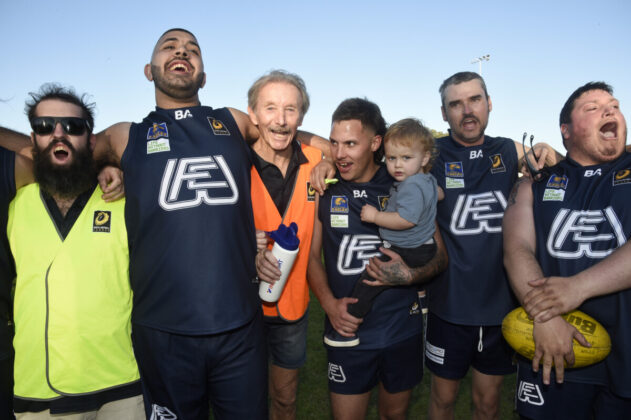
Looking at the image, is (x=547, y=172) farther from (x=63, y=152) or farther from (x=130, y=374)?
(x=63, y=152)

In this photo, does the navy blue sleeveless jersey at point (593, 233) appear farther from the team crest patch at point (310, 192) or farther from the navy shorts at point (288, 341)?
the navy shorts at point (288, 341)

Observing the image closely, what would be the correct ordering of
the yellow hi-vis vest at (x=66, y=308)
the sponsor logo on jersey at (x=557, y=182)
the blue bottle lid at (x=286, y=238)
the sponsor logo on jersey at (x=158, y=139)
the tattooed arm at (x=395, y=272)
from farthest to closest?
the tattooed arm at (x=395, y=272)
the sponsor logo on jersey at (x=557, y=182)
the blue bottle lid at (x=286, y=238)
the sponsor logo on jersey at (x=158, y=139)
the yellow hi-vis vest at (x=66, y=308)

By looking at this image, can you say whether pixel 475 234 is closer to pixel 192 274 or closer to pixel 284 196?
pixel 284 196

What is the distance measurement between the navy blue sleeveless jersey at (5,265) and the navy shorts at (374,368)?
2.38 meters

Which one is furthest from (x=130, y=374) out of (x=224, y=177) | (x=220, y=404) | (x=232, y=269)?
(x=224, y=177)

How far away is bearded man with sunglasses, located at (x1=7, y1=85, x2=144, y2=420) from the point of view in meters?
2.52

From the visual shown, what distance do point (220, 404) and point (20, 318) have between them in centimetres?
144

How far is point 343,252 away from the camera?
3.31 metres

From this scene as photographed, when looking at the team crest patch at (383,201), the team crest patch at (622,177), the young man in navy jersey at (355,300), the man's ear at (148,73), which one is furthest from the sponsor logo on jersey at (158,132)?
the team crest patch at (622,177)

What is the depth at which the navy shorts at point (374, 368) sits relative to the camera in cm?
325

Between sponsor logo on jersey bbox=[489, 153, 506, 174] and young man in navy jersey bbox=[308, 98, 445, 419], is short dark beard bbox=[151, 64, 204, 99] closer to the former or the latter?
young man in navy jersey bbox=[308, 98, 445, 419]

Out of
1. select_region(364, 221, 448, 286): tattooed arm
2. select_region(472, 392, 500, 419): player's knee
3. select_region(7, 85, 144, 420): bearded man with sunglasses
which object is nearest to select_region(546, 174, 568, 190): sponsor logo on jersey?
select_region(364, 221, 448, 286): tattooed arm

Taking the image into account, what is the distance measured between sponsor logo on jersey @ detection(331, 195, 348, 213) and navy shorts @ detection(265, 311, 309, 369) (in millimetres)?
1064

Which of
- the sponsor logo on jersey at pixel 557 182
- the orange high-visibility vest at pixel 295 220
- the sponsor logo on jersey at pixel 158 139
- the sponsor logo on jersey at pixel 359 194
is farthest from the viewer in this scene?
the sponsor logo on jersey at pixel 359 194
